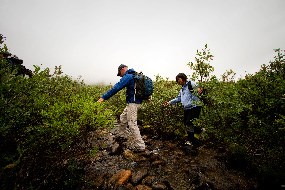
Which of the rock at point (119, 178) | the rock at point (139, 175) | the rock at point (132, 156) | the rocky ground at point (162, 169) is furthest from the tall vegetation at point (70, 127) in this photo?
the rock at point (132, 156)

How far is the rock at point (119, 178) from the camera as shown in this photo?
5301mm

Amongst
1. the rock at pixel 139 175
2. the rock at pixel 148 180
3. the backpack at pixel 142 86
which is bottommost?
the rock at pixel 148 180

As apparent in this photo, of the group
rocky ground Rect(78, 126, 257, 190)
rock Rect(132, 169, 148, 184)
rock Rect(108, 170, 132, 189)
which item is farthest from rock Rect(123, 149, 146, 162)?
rock Rect(108, 170, 132, 189)

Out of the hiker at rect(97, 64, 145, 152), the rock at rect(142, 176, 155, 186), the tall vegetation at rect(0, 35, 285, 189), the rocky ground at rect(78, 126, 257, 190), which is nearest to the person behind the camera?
the tall vegetation at rect(0, 35, 285, 189)

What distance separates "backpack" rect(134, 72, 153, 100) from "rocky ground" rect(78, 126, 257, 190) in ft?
5.97

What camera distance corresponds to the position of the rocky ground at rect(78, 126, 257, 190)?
534 cm

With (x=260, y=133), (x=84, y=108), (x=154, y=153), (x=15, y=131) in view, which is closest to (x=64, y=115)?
(x=84, y=108)

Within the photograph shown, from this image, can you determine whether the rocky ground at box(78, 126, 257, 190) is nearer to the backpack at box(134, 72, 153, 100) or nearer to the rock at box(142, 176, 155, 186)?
the rock at box(142, 176, 155, 186)

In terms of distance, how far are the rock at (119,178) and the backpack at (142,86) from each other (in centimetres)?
248

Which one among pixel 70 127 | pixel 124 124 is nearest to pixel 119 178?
pixel 70 127

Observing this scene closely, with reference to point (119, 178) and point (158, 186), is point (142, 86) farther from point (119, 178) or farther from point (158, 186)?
point (158, 186)

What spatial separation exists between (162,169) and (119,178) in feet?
4.28

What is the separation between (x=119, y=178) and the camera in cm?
Answer: 551

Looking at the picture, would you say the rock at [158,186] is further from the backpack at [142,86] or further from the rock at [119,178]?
the backpack at [142,86]
